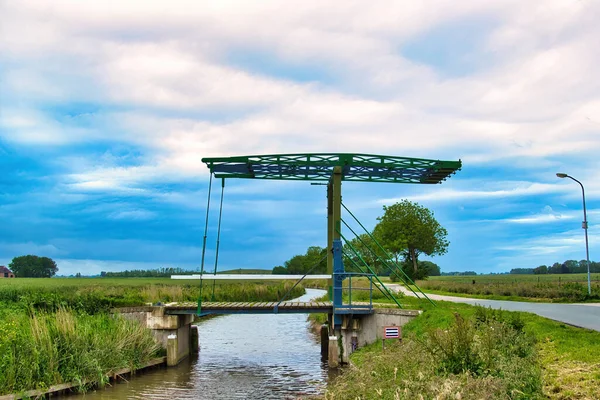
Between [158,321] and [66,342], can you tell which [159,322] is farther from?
[66,342]

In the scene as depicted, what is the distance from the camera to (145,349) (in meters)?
18.6

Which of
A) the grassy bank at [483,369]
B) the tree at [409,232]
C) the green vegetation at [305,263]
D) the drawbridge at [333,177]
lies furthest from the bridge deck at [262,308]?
the green vegetation at [305,263]

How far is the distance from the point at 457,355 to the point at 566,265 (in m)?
142

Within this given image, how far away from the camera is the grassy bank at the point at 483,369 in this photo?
325 inches

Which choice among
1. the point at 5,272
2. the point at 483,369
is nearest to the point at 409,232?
the point at 483,369

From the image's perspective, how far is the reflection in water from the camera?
15.0 meters

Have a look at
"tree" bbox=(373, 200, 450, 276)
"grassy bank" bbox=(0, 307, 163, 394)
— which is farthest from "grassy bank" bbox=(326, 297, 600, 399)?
Result: "tree" bbox=(373, 200, 450, 276)

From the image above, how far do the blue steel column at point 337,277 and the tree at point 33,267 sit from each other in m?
97.6

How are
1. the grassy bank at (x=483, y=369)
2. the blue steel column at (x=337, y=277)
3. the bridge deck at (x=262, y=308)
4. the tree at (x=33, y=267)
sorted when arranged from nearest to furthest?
the grassy bank at (x=483, y=369), the blue steel column at (x=337, y=277), the bridge deck at (x=262, y=308), the tree at (x=33, y=267)

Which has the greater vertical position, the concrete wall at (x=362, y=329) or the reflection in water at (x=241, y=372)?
the concrete wall at (x=362, y=329)

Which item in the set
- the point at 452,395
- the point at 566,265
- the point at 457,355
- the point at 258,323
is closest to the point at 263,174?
the point at 457,355

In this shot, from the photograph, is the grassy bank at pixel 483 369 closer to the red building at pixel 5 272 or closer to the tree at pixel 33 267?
the red building at pixel 5 272

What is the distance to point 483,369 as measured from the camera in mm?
9414

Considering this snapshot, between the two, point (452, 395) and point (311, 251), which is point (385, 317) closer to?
point (452, 395)
